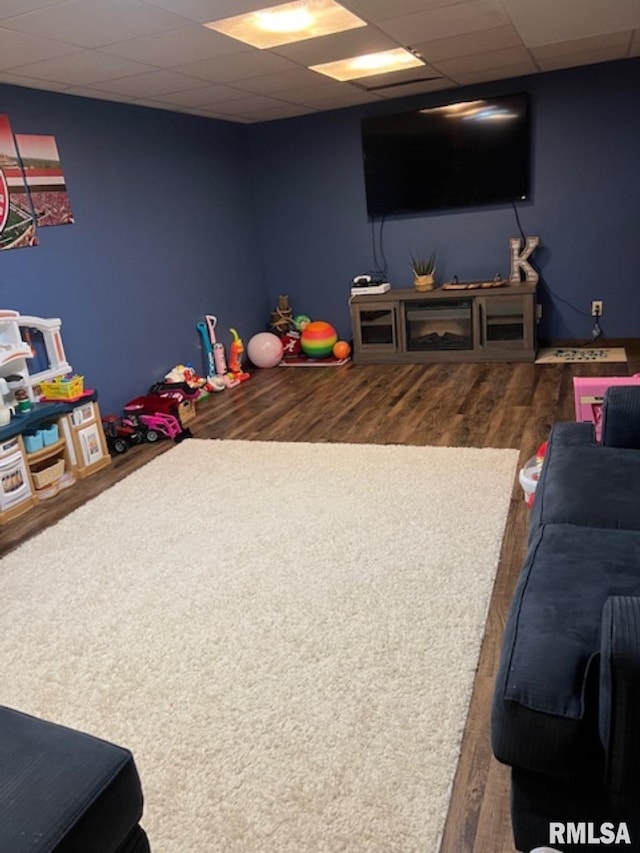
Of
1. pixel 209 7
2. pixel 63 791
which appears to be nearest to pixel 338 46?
pixel 209 7

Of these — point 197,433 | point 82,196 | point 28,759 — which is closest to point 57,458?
point 197,433

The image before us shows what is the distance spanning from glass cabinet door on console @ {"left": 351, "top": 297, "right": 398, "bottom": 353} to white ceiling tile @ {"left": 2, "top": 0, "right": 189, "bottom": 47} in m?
3.25

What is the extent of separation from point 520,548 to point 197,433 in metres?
2.56

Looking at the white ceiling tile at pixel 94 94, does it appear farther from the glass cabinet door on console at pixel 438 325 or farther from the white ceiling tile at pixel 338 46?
the glass cabinet door on console at pixel 438 325

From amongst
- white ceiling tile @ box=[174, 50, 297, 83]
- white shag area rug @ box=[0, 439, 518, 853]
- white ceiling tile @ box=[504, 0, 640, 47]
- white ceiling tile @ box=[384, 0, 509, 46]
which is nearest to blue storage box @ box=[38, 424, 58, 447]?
white shag area rug @ box=[0, 439, 518, 853]

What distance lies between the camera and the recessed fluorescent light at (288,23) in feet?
9.77

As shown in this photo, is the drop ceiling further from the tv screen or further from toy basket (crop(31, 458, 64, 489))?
toy basket (crop(31, 458, 64, 489))

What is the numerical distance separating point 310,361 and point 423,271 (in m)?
1.33

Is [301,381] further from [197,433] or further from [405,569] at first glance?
[405,569]

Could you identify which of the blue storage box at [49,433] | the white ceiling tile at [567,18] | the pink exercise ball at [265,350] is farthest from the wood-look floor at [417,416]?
the white ceiling tile at [567,18]

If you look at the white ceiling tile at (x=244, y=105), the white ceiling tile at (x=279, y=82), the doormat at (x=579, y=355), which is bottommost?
the doormat at (x=579, y=355)

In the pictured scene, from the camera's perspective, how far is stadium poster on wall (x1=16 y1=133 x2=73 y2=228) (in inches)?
154

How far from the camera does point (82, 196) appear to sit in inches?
171

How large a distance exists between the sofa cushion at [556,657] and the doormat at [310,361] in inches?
177
